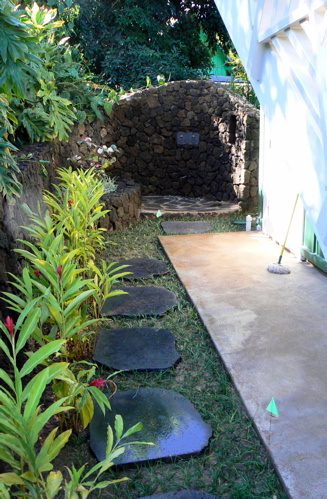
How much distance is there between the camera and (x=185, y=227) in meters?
6.47

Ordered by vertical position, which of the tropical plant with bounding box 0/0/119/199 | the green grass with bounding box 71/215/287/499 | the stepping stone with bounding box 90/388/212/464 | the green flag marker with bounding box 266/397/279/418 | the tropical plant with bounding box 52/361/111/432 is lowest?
the green grass with bounding box 71/215/287/499

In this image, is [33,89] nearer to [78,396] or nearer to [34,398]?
[78,396]

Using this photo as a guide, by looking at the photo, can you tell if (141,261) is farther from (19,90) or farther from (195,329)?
(19,90)

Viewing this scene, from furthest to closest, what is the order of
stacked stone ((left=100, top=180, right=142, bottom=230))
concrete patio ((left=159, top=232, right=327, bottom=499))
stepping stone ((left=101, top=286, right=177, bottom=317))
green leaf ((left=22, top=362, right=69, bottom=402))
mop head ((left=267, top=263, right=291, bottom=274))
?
stacked stone ((left=100, top=180, right=142, bottom=230)) → mop head ((left=267, top=263, right=291, bottom=274)) → stepping stone ((left=101, top=286, right=177, bottom=317)) → concrete patio ((left=159, top=232, right=327, bottom=499)) → green leaf ((left=22, top=362, right=69, bottom=402))

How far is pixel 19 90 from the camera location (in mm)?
1867

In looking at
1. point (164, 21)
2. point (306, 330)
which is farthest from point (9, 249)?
point (164, 21)

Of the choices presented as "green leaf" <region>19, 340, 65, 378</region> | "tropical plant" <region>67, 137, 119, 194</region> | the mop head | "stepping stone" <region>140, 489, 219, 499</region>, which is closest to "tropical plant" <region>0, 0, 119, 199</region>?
"tropical plant" <region>67, 137, 119, 194</region>

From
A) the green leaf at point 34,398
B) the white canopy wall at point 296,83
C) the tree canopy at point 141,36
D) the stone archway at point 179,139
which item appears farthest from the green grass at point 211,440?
the tree canopy at point 141,36

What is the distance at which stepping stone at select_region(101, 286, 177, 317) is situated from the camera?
3.69 metres

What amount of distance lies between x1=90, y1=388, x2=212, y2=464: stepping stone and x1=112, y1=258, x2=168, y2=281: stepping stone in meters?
1.95

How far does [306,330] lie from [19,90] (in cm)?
236

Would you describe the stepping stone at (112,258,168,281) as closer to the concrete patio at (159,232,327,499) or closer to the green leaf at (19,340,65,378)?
the concrete patio at (159,232,327,499)

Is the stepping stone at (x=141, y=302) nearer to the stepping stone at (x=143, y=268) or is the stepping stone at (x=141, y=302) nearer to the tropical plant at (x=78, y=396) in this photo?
the stepping stone at (x=143, y=268)

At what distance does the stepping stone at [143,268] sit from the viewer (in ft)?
14.8
